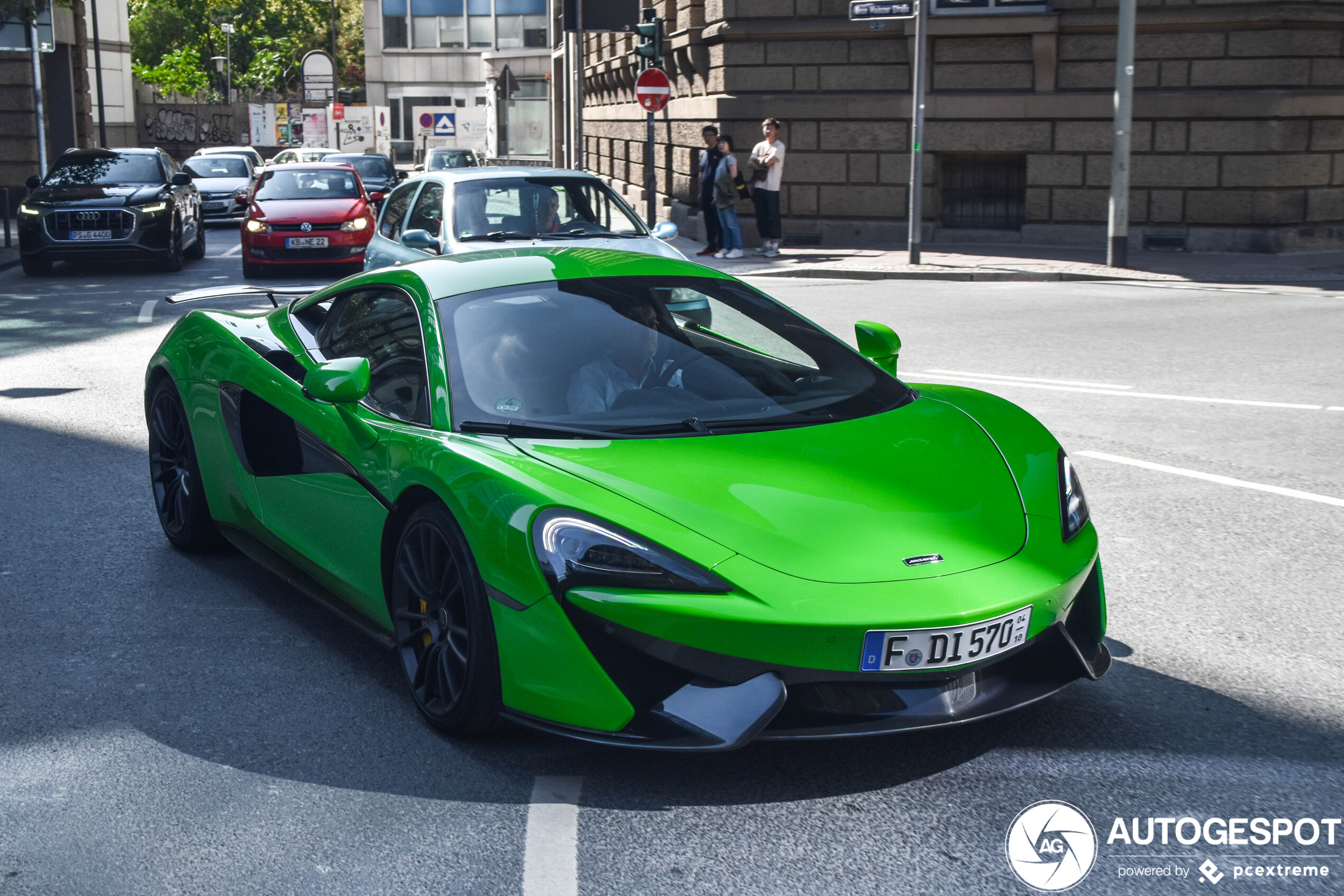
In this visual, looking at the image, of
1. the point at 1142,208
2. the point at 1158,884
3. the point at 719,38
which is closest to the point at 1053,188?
the point at 1142,208

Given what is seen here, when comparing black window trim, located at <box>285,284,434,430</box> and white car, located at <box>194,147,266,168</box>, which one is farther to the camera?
white car, located at <box>194,147,266,168</box>

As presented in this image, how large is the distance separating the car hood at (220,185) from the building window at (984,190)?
15.0 m

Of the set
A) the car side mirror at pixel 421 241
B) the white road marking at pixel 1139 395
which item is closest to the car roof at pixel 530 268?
the white road marking at pixel 1139 395

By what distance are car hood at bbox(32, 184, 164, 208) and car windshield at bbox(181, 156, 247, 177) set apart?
Result: 1235 centimetres

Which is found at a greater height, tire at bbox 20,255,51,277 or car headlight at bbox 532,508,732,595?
car headlight at bbox 532,508,732,595

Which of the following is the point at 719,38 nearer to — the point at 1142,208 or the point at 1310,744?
the point at 1142,208

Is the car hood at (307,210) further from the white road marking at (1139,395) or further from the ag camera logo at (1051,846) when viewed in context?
the ag camera logo at (1051,846)

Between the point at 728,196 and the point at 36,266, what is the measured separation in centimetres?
922

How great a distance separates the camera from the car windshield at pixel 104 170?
19969 millimetres

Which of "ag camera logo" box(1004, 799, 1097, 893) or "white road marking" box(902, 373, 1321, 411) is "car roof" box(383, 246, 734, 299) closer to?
"ag camera logo" box(1004, 799, 1097, 893)

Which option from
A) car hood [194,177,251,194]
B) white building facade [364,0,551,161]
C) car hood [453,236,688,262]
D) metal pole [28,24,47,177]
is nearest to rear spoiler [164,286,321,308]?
car hood [453,236,688,262]

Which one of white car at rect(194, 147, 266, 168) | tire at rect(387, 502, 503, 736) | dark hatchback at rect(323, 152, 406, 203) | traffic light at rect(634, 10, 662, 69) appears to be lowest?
tire at rect(387, 502, 503, 736)

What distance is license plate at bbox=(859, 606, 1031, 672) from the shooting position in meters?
3.39

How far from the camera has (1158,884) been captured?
315cm
